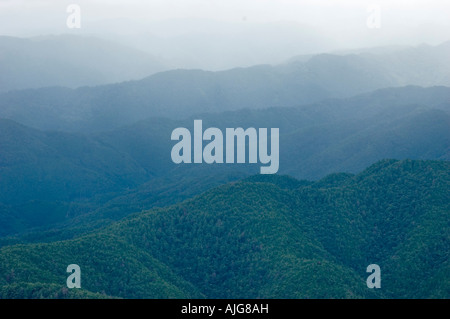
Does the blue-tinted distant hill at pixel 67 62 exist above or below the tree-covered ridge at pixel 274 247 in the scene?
above

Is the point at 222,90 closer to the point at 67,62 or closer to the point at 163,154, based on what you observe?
the point at 163,154

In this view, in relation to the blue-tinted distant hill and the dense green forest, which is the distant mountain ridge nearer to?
the dense green forest

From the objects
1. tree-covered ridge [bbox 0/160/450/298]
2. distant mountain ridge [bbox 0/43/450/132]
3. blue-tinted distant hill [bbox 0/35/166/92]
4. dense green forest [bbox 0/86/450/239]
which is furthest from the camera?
blue-tinted distant hill [bbox 0/35/166/92]

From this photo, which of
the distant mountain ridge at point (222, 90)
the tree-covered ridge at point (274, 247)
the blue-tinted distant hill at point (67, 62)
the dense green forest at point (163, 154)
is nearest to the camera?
the tree-covered ridge at point (274, 247)

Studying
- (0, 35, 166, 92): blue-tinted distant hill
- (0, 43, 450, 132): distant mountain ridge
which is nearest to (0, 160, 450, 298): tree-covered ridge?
(0, 43, 450, 132): distant mountain ridge

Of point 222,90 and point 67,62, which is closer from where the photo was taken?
point 222,90

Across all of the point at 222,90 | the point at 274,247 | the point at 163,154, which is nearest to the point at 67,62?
the point at 222,90

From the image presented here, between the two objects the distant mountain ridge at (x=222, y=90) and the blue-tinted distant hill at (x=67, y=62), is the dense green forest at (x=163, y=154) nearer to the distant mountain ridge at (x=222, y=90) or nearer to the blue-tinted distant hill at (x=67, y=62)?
the distant mountain ridge at (x=222, y=90)

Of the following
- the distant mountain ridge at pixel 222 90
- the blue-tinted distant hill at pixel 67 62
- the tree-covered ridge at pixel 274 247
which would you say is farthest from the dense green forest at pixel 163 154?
the blue-tinted distant hill at pixel 67 62

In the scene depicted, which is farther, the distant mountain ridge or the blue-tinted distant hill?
the blue-tinted distant hill

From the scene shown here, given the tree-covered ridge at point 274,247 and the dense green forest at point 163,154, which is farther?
the dense green forest at point 163,154
